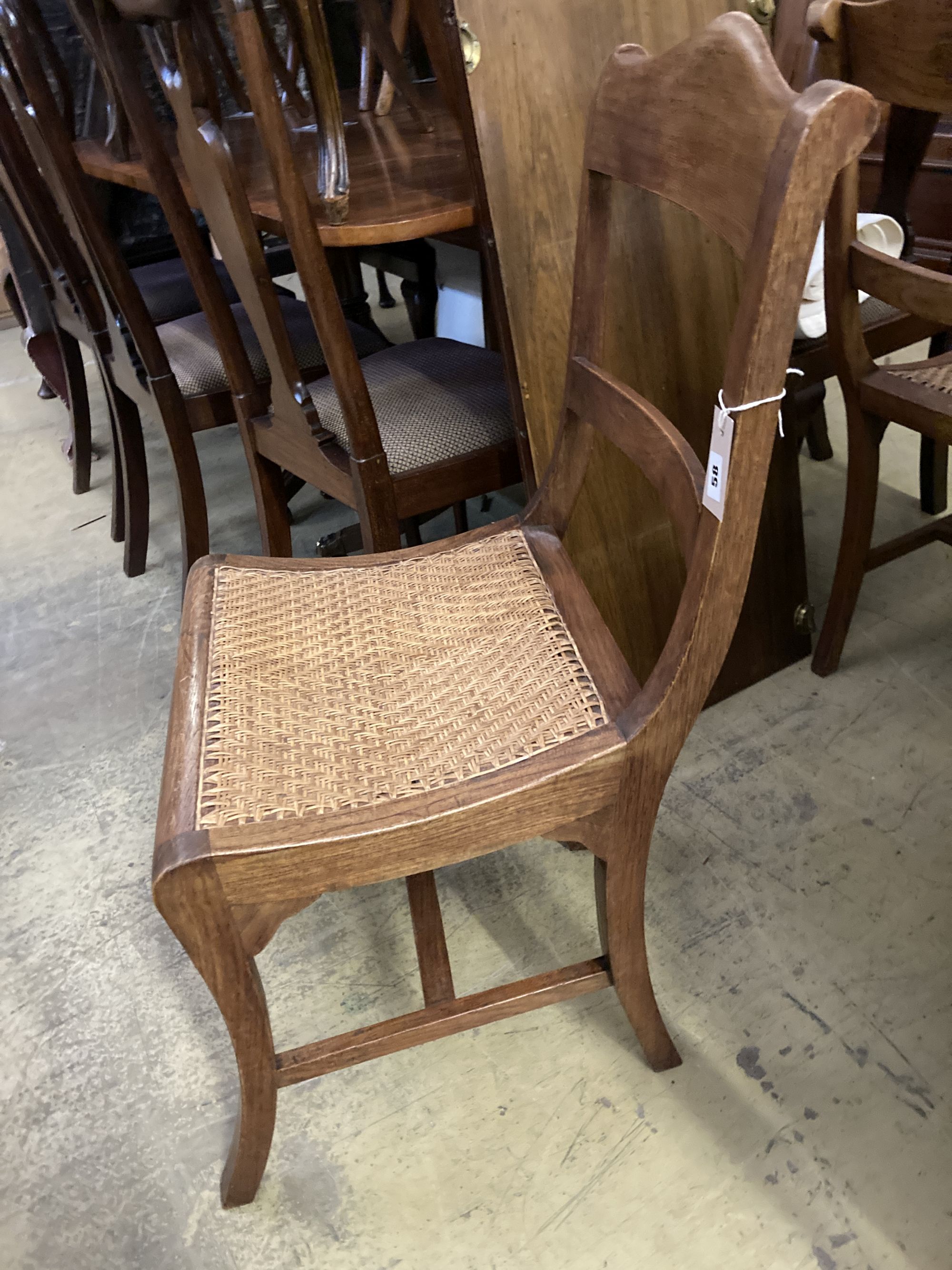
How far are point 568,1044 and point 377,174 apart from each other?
1254 mm

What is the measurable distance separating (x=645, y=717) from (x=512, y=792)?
0.43 feet

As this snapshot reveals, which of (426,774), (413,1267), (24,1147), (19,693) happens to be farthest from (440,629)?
(19,693)

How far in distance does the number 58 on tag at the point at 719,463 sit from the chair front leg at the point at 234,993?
19.6 inches

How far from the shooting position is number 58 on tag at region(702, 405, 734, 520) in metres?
0.73

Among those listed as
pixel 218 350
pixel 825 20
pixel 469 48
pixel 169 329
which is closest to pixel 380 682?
pixel 469 48

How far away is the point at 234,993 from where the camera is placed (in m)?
0.87

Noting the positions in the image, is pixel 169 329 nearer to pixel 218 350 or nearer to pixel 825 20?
pixel 218 350

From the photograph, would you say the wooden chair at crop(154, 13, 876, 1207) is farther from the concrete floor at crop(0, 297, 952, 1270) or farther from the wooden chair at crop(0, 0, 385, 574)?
the wooden chair at crop(0, 0, 385, 574)

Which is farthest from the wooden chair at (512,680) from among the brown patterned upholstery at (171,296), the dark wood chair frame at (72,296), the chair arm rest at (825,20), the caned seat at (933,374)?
the brown patterned upholstery at (171,296)

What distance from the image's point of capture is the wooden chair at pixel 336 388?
119 centimetres

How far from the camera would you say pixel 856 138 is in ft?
2.07

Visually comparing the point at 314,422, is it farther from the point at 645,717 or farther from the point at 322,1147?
the point at 322,1147

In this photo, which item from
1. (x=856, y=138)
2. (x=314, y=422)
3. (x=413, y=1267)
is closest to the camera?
(x=856, y=138)

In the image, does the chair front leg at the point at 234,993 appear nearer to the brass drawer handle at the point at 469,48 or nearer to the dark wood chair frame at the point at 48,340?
the brass drawer handle at the point at 469,48
